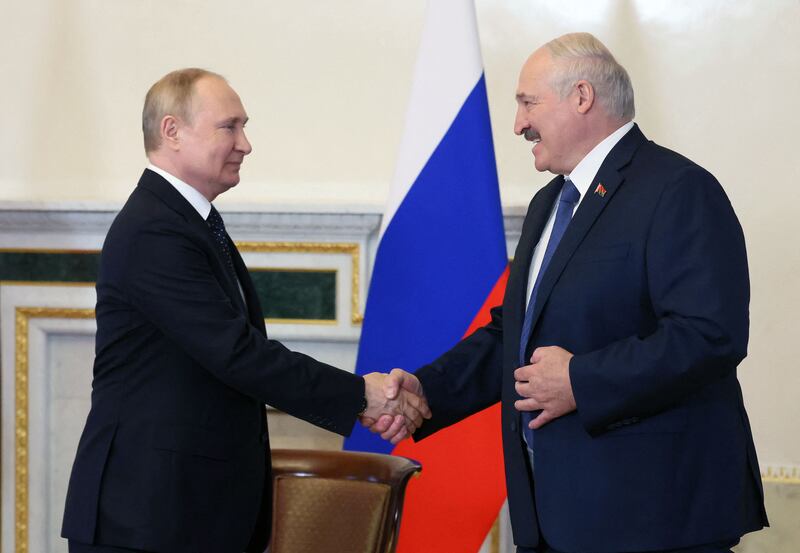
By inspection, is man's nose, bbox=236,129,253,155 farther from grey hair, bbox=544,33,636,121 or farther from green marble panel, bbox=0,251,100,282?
green marble panel, bbox=0,251,100,282

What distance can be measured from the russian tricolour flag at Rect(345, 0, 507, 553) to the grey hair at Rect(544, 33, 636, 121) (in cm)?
92

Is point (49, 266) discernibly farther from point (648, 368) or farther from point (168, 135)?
point (648, 368)

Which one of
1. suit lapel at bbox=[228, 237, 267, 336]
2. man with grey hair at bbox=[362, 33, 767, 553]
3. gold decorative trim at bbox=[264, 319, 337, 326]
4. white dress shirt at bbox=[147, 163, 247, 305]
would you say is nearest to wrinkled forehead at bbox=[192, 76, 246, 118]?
white dress shirt at bbox=[147, 163, 247, 305]

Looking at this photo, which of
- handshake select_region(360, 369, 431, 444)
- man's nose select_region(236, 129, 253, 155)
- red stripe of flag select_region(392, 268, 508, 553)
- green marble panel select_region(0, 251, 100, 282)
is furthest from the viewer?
green marble panel select_region(0, 251, 100, 282)

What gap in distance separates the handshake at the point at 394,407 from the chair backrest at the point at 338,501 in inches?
7.1

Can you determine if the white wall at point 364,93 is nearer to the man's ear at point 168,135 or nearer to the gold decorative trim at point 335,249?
the gold decorative trim at point 335,249

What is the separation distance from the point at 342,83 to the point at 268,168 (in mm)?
416

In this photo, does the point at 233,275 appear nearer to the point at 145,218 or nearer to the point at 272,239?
the point at 145,218

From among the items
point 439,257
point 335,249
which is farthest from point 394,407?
point 335,249

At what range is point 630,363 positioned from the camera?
210 centimetres

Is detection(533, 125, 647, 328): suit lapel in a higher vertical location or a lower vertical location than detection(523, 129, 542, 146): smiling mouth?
lower

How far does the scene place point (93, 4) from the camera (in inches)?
158

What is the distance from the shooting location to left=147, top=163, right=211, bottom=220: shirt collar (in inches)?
99.0

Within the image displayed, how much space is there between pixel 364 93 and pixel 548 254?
5.72ft
